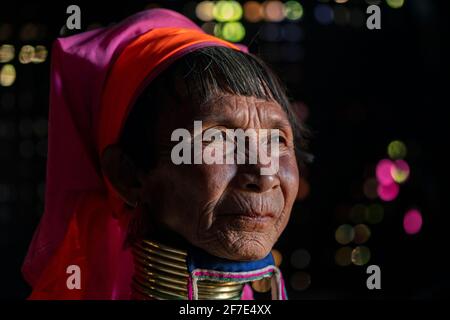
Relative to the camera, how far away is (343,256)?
420 cm

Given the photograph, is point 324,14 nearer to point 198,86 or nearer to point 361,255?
point 361,255

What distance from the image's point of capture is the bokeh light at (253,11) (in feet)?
12.3

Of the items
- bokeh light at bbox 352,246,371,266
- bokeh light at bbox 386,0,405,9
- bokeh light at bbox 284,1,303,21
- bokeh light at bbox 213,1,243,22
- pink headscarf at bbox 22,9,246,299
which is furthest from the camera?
bokeh light at bbox 352,246,371,266

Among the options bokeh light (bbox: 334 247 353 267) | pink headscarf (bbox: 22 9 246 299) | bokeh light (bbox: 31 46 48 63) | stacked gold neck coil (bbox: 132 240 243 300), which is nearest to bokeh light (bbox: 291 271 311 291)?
bokeh light (bbox: 334 247 353 267)

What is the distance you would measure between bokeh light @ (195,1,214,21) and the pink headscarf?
1.50 metres

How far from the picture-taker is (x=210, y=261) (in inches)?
74.5

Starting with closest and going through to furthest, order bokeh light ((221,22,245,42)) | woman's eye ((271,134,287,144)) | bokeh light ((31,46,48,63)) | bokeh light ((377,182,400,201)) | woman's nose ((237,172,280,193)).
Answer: woman's nose ((237,172,280,193))
woman's eye ((271,134,287,144))
bokeh light ((31,46,48,63))
bokeh light ((221,22,245,42))
bokeh light ((377,182,400,201))

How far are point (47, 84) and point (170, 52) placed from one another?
163 centimetres

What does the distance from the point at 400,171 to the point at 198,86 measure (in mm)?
2583

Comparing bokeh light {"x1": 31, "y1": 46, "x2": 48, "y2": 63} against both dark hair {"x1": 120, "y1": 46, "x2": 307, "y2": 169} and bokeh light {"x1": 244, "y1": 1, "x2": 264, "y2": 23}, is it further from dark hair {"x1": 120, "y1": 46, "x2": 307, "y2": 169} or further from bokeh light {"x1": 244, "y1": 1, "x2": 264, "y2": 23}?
dark hair {"x1": 120, "y1": 46, "x2": 307, "y2": 169}

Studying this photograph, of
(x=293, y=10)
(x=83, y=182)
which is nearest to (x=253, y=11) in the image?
(x=293, y=10)

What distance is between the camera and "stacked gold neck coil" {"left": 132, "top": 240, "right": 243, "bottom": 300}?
193cm

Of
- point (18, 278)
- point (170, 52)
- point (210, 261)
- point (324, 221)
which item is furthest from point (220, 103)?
point (324, 221)
